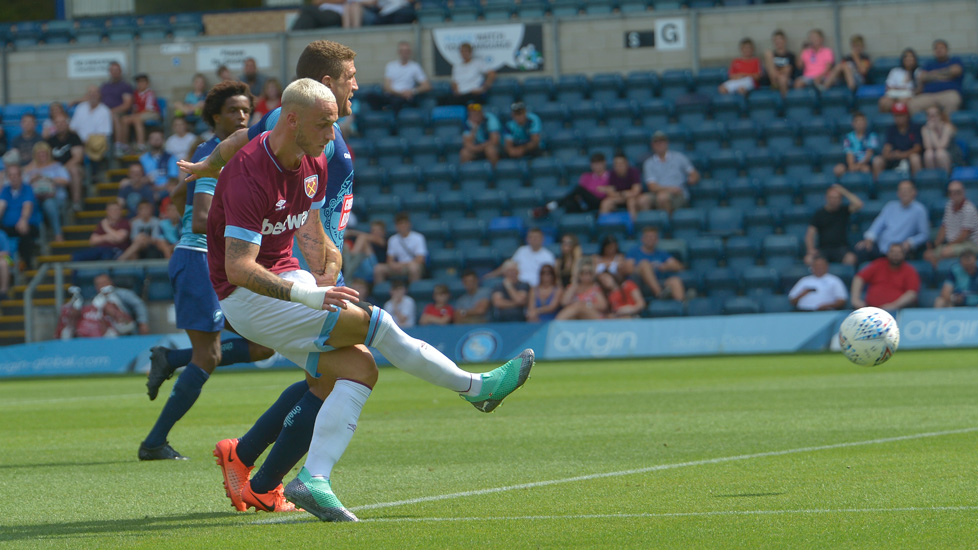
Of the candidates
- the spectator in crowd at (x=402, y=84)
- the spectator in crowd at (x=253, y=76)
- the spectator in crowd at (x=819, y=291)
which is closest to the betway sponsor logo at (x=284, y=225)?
the spectator in crowd at (x=819, y=291)

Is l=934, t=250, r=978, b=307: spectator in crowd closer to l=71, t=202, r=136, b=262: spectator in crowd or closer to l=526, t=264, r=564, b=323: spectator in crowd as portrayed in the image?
l=526, t=264, r=564, b=323: spectator in crowd

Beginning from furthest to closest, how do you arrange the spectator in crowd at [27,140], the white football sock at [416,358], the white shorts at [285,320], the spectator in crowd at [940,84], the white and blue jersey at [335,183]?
1. the spectator in crowd at [27,140]
2. the spectator in crowd at [940,84]
3. the white and blue jersey at [335,183]
4. the white football sock at [416,358]
5. the white shorts at [285,320]

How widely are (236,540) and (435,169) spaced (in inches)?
712

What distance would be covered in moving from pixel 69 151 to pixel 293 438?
20.2 m

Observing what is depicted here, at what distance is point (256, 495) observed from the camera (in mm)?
5586

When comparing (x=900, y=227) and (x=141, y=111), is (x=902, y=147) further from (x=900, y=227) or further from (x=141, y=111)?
(x=141, y=111)

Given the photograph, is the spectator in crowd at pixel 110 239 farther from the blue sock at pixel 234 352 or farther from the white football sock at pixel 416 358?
the white football sock at pixel 416 358

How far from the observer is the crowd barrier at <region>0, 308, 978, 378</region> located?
17891 millimetres

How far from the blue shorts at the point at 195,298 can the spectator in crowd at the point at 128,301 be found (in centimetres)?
1247

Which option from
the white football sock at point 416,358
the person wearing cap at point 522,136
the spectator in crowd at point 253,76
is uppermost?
the spectator in crowd at point 253,76

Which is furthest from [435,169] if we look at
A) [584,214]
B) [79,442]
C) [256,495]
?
[256,495]

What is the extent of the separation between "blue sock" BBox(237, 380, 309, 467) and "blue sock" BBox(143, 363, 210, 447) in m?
1.98

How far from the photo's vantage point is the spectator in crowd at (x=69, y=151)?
23812 mm

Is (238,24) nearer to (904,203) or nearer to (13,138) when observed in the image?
(13,138)
